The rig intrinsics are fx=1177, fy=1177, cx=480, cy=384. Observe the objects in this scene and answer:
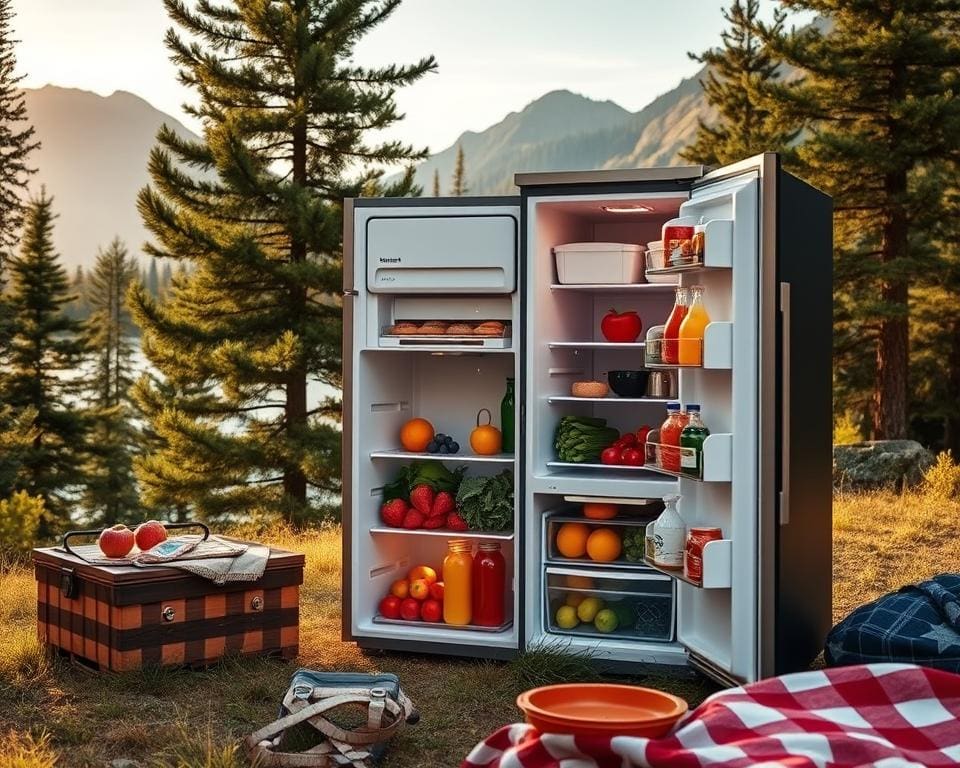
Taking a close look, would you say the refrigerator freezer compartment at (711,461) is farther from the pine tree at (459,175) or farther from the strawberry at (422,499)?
the pine tree at (459,175)

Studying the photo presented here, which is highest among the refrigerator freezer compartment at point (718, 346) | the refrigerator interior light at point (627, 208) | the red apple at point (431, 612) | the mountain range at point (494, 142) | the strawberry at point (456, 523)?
the mountain range at point (494, 142)

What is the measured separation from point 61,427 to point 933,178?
59.5 feet

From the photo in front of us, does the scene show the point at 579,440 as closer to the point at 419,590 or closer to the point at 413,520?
the point at 413,520

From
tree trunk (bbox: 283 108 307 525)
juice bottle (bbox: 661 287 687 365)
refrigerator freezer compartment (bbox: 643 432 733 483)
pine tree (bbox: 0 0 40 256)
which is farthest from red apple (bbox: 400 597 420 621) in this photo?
pine tree (bbox: 0 0 40 256)

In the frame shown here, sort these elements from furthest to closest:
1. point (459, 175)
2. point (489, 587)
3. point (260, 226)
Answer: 1. point (459, 175)
2. point (260, 226)
3. point (489, 587)

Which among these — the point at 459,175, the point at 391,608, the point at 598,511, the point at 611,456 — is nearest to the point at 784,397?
the point at 611,456

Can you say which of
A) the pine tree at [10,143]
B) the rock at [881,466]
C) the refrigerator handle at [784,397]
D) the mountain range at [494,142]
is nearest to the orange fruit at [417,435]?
the refrigerator handle at [784,397]

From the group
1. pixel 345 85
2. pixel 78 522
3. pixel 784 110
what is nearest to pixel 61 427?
pixel 78 522

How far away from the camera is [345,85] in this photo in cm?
1880

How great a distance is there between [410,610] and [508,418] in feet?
3.50

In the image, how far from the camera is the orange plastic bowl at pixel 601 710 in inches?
115

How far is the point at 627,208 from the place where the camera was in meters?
5.43

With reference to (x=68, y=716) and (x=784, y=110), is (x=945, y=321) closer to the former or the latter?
(x=784, y=110)

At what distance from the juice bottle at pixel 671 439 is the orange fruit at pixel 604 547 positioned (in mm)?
763
